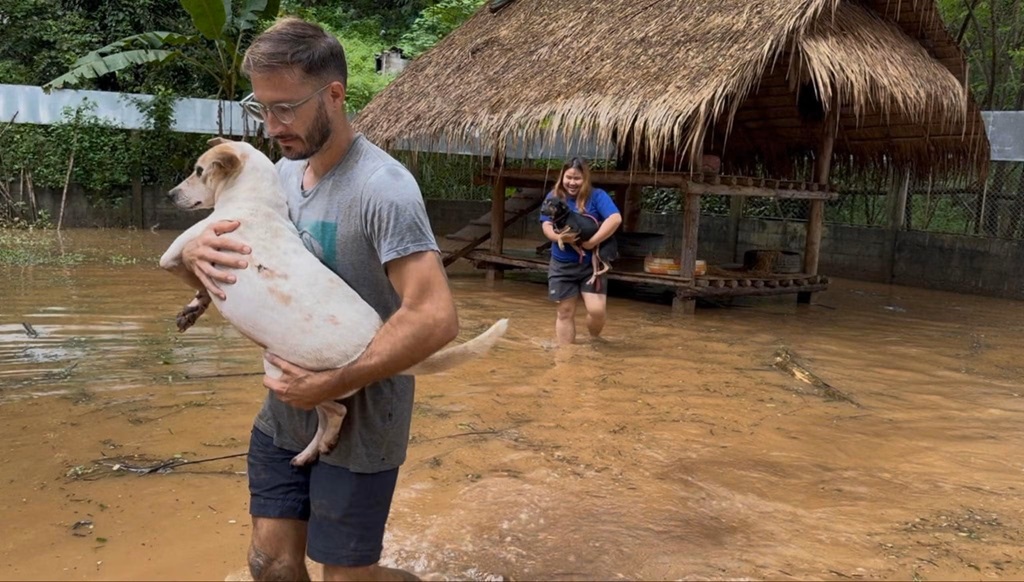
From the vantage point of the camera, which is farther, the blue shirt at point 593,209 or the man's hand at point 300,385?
the blue shirt at point 593,209

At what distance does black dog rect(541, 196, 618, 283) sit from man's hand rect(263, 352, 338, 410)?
14.4 feet

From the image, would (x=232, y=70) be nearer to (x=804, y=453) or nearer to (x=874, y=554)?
(x=804, y=453)

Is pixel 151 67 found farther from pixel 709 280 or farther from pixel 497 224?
pixel 709 280

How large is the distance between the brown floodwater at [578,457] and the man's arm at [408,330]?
1.22m

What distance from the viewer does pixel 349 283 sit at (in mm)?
2119

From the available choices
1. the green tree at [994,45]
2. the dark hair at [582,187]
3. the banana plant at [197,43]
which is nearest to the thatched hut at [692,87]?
the dark hair at [582,187]

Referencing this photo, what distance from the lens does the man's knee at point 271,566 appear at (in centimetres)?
226

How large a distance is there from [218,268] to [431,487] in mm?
1881

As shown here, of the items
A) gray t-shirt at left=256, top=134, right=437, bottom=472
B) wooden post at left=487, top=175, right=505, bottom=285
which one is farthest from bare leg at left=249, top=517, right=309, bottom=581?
wooden post at left=487, top=175, right=505, bottom=285

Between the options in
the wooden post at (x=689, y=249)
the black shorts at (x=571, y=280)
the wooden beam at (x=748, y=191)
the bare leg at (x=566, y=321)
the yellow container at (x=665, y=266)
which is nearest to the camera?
the black shorts at (x=571, y=280)

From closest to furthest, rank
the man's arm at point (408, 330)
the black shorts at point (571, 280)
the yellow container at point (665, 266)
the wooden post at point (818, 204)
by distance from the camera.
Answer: the man's arm at point (408, 330) < the black shorts at point (571, 280) < the yellow container at point (665, 266) < the wooden post at point (818, 204)

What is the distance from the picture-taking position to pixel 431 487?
368cm

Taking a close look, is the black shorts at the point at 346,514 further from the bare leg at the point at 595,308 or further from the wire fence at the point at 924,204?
the wire fence at the point at 924,204

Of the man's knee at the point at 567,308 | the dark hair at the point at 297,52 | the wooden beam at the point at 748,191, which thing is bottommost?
the man's knee at the point at 567,308
